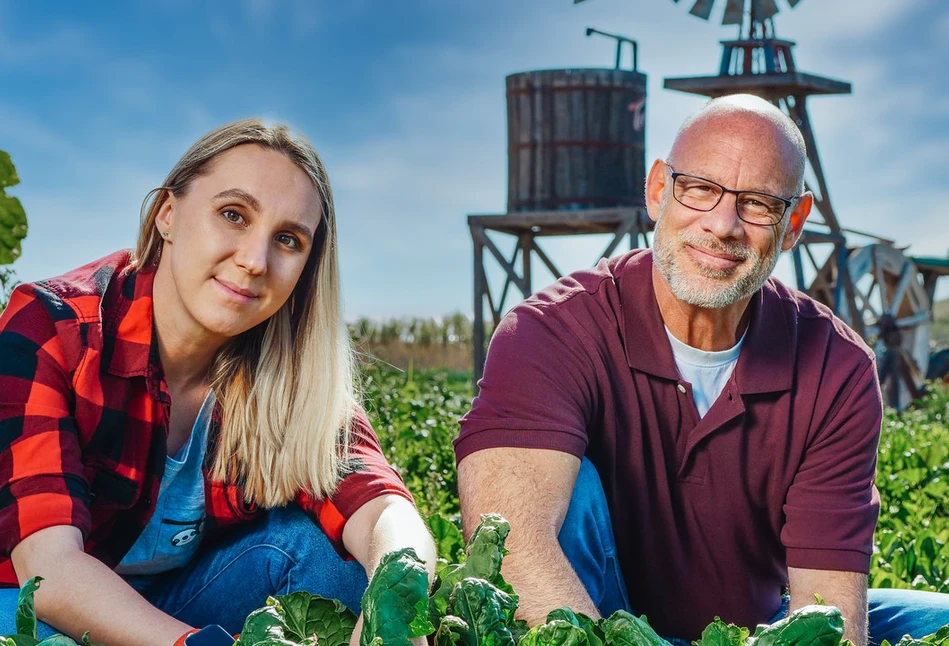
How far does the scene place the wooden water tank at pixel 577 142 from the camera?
11875 millimetres

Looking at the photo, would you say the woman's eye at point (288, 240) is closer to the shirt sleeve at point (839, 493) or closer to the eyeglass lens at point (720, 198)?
the eyeglass lens at point (720, 198)

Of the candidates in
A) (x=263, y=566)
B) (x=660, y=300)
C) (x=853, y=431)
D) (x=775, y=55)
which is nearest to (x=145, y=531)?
(x=263, y=566)

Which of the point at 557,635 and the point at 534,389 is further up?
the point at 534,389

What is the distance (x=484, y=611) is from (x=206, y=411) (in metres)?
1.38

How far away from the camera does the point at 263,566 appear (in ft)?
Answer: 8.71

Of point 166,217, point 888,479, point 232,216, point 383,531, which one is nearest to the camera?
point 383,531

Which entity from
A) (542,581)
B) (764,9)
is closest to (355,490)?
(542,581)

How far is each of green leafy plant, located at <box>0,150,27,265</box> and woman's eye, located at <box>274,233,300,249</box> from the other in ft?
4.32

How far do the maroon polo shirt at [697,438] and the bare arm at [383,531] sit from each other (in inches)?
11.5

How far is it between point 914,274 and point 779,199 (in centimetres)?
1458

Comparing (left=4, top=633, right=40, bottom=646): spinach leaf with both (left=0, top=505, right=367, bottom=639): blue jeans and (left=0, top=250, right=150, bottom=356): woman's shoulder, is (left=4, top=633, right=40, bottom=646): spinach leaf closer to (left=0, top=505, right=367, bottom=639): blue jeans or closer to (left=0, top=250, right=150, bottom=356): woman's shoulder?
(left=0, top=250, right=150, bottom=356): woman's shoulder

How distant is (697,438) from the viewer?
2723mm

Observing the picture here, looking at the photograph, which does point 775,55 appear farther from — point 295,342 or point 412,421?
point 295,342

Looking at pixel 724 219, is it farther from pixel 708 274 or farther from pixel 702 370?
pixel 702 370
